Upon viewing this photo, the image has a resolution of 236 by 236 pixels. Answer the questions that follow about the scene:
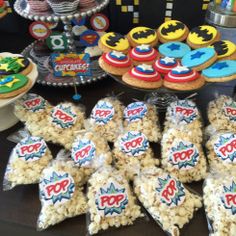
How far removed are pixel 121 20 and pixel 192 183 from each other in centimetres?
99

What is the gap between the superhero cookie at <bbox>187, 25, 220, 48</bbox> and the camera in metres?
1.00

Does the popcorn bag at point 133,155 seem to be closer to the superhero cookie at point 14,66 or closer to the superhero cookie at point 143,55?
the superhero cookie at point 143,55

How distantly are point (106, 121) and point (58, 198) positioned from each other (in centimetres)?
31

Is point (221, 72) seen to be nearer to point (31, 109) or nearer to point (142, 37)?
point (142, 37)

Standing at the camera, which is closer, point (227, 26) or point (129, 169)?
point (129, 169)

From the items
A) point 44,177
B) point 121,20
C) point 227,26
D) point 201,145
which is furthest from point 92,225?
point 121,20

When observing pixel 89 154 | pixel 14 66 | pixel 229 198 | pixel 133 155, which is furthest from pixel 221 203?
pixel 14 66

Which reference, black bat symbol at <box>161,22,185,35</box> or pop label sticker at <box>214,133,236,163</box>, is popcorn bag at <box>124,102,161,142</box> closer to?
pop label sticker at <box>214,133,236,163</box>

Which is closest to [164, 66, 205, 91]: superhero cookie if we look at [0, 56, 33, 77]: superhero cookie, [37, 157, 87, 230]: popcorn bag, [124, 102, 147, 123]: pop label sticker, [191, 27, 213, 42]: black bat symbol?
[124, 102, 147, 123]: pop label sticker

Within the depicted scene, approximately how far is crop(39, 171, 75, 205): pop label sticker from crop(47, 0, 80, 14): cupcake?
0.61 meters

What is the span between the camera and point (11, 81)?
95cm

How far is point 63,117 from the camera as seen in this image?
926 millimetres

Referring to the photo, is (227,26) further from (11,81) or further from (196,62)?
(11,81)

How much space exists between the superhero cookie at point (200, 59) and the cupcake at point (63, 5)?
0.45 meters
